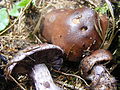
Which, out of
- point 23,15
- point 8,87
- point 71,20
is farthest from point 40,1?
point 8,87

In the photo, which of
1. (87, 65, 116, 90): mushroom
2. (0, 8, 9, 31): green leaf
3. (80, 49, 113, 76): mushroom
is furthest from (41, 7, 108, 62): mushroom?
(0, 8, 9, 31): green leaf

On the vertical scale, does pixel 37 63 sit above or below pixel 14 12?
below

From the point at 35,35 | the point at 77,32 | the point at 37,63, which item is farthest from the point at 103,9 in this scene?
the point at 37,63

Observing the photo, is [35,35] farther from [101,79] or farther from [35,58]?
[101,79]

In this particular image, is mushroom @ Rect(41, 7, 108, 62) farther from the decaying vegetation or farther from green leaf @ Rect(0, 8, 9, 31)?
green leaf @ Rect(0, 8, 9, 31)

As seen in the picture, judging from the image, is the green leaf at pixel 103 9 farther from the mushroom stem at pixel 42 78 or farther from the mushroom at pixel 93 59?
the mushroom stem at pixel 42 78

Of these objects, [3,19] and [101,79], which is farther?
[3,19]

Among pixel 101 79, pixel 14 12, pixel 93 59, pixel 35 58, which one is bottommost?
Result: pixel 101 79
